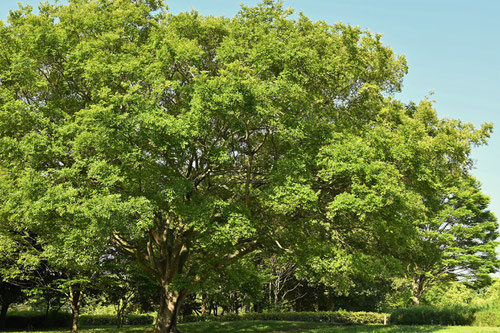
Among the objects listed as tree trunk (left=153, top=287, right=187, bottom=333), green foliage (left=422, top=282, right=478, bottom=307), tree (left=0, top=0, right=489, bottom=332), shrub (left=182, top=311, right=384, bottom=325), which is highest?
tree (left=0, top=0, right=489, bottom=332)

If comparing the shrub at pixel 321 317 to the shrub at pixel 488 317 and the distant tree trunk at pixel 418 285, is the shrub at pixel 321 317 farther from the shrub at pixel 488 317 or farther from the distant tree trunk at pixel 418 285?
the shrub at pixel 488 317

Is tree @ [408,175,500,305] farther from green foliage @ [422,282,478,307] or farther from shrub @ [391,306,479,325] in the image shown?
shrub @ [391,306,479,325]

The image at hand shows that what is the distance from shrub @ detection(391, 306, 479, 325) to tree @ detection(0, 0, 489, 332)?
10326 millimetres

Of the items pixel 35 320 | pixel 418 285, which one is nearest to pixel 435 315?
pixel 418 285

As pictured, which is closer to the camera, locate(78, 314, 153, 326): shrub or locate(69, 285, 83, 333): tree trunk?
locate(69, 285, 83, 333): tree trunk

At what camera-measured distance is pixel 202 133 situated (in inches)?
643

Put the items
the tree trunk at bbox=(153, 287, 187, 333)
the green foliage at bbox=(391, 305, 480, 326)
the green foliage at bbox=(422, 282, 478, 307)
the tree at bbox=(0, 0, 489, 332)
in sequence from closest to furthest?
the tree at bbox=(0, 0, 489, 332)
the tree trunk at bbox=(153, 287, 187, 333)
the green foliage at bbox=(391, 305, 480, 326)
the green foliage at bbox=(422, 282, 478, 307)

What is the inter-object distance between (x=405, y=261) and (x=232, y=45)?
904 inches

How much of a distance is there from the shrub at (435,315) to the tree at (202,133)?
10326 mm

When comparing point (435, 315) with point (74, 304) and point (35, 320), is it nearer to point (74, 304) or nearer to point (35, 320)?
point (74, 304)

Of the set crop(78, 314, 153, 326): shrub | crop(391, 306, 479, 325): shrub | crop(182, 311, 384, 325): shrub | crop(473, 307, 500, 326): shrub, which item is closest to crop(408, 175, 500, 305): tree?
crop(182, 311, 384, 325): shrub

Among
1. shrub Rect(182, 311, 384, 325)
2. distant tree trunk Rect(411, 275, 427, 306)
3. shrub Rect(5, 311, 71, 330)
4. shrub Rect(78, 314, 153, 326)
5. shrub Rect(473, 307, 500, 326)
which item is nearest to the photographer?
shrub Rect(473, 307, 500, 326)

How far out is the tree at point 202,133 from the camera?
1533cm

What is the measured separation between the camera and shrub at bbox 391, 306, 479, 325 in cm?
2635
